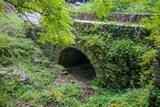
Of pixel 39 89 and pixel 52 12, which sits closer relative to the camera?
pixel 52 12

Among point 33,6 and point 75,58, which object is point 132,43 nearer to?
point 33,6

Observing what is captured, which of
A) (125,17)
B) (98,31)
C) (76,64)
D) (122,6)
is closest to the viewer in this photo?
(98,31)

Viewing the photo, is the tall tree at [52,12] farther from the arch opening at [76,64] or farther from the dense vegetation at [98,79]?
the arch opening at [76,64]

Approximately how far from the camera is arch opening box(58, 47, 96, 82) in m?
10.8

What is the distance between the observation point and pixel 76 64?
1238 centimetres

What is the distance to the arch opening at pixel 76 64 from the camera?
10.8m

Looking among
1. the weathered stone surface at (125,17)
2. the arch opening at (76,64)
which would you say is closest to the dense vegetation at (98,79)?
the weathered stone surface at (125,17)

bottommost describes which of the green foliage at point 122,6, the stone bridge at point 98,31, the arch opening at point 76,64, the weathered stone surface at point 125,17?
the arch opening at point 76,64

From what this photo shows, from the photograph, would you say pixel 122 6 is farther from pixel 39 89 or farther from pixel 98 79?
pixel 39 89

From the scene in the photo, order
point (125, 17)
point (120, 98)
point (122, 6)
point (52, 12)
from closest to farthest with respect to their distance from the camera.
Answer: point (52, 12) < point (120, 98) < point (125, 17) < point (122, 6)

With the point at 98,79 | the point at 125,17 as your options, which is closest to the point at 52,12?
the point at 98,79

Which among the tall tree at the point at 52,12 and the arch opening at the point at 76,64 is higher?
the tall tree at the point at 52,12

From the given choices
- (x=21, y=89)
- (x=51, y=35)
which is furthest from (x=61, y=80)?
(x=51, y=35)

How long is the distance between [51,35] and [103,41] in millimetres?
3770
